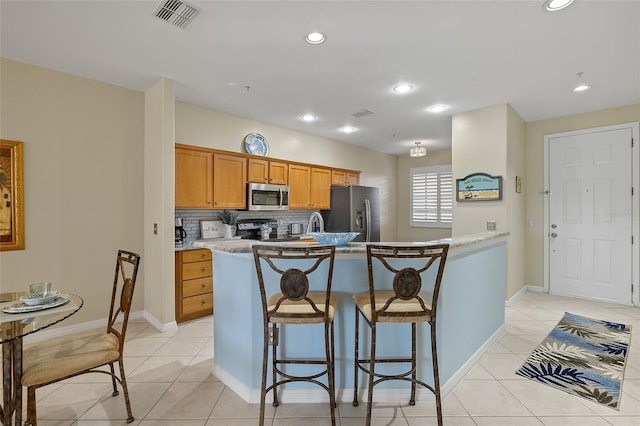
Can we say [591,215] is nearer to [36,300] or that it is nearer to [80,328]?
[36,300]

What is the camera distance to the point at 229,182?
4203 millimetres

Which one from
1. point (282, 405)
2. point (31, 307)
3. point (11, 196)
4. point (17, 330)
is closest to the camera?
point (17, 330)

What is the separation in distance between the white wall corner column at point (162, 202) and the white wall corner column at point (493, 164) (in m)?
3.67

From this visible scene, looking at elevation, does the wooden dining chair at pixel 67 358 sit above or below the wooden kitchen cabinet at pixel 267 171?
below

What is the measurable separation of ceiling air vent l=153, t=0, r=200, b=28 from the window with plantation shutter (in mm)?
5822

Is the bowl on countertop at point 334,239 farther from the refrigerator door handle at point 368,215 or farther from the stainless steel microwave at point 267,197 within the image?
the refrigerator door handle at point 368,215

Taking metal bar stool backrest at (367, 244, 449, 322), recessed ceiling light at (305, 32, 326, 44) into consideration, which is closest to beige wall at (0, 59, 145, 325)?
recessed ceiling light at (305, 32, 326, 44)

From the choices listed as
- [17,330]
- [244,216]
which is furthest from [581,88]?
[17,330]

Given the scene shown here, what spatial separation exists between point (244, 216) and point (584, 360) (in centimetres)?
417

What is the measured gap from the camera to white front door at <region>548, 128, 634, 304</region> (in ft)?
13.6

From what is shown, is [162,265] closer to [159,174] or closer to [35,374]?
[159,174]

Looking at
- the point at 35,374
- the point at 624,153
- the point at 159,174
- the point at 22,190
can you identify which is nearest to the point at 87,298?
the point at 22,190

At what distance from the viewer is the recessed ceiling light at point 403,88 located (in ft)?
11.1

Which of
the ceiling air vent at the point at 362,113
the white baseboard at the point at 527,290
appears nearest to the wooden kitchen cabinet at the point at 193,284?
the ceiling air vent at the point at 362,113
